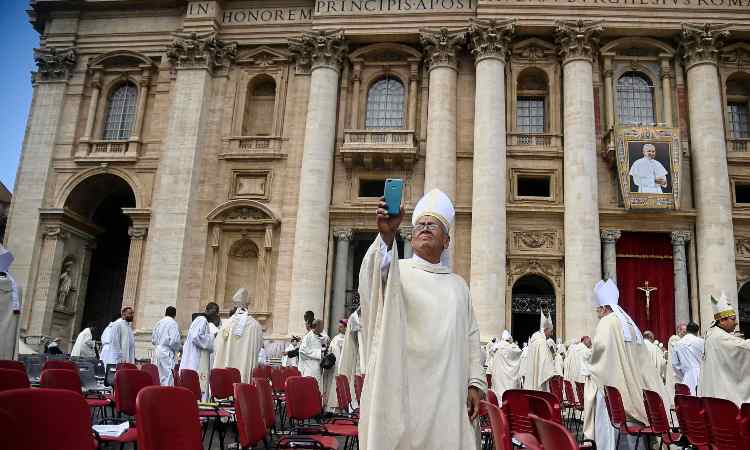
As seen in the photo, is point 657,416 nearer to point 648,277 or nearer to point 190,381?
point 190,381

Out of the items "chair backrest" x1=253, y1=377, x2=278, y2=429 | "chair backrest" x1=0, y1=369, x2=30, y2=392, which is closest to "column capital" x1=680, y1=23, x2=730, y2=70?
"chair backrest" x1=253, y1=377, x2=278, y2=429

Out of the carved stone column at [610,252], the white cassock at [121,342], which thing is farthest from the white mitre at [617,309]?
the carved stone column at [610,252]

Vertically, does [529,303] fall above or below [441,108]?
below

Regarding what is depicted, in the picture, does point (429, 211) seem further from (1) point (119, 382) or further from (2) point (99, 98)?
(2) point (99, 98)

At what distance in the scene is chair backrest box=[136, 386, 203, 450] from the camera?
3.46 m

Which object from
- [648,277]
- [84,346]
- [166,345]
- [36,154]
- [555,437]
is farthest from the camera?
[36,154]

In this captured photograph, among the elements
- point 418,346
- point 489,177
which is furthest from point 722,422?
point 489,177

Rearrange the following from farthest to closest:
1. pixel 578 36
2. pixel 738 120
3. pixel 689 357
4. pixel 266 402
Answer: pixel 738 120 < pixel 578 36 < pixel 689 357 < pixel 266 402

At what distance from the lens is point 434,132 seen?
22.5 m

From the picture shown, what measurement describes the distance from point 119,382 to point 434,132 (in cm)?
1722

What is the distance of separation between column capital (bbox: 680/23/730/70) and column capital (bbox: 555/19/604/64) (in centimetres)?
302

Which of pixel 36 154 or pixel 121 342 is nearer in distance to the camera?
pixel 121 342

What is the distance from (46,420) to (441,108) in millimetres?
20900

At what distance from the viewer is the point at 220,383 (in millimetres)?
8766
